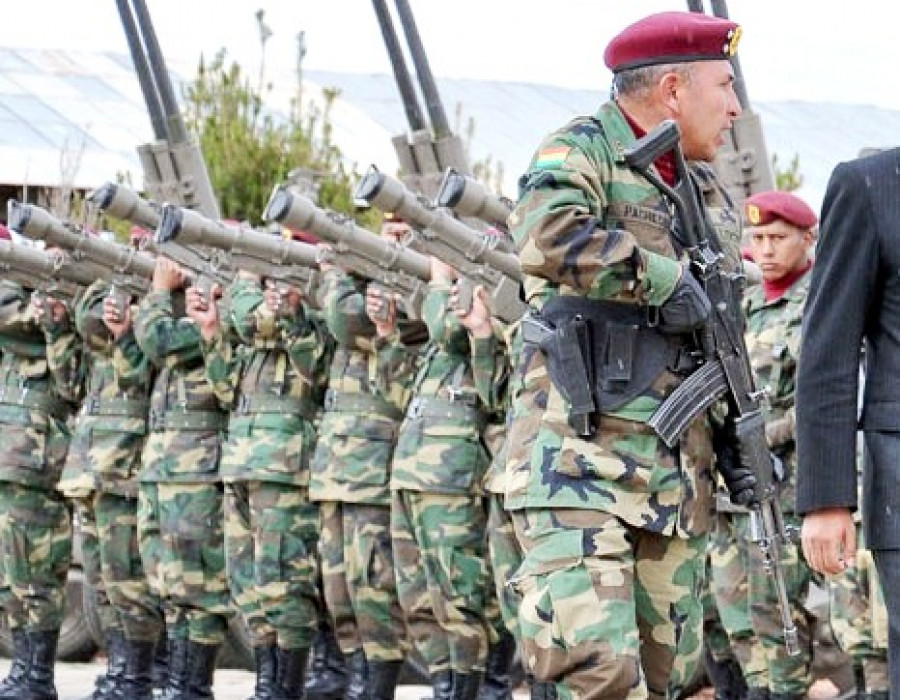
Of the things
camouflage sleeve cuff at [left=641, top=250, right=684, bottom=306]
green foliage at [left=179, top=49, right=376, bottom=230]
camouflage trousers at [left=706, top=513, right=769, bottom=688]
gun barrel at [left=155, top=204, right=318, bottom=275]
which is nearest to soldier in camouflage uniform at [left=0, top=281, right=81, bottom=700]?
gun barrel at [left=155, top=204, right=318, bottom=275]

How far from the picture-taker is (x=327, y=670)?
11.9m

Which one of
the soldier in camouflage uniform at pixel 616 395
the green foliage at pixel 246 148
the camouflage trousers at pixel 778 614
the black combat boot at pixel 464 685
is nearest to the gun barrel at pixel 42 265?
the black combat boot at pixel 464 685

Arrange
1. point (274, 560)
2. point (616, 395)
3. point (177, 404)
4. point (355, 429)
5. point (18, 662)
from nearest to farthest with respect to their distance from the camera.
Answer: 1. point (616, 395)
2. point (355, 429)
3. point (274, 560)
4. point (177, 404)
5. point (18, 662)

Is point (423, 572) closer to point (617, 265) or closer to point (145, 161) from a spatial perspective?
point (145, 161)

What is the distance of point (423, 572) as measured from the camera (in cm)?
1065

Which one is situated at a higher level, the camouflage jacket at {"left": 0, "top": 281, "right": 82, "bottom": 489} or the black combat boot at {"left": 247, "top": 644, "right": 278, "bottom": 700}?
the camouflage jacket at {"left": 0, "top": 281, "right": 82, "bottom": 489}

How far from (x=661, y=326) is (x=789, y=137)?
28339mm

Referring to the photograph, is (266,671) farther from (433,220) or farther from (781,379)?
(781,379)

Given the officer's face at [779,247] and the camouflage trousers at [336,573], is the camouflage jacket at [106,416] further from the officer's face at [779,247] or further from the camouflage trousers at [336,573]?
the officer's face at [779,247]

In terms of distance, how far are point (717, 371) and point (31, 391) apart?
20.0ft

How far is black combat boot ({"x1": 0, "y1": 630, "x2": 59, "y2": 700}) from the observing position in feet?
39.3

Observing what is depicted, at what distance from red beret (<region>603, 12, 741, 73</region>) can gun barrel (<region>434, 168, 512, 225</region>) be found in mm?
2800

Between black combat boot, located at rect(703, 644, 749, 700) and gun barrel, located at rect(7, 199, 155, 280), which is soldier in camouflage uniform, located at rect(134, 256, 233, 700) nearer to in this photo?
gun barrel, located at rect(7, 199, 155, 280)

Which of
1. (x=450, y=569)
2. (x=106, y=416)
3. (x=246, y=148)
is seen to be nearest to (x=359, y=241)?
(x=450, y=569)
